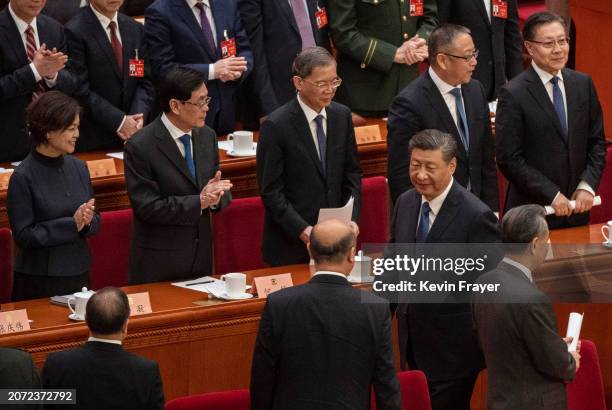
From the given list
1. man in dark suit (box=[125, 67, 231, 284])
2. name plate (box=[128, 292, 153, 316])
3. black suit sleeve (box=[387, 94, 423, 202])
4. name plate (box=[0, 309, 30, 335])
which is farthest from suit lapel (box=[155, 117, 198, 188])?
name plate (box=[0, 309, 30, 335])

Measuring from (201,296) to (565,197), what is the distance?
1.63 metres

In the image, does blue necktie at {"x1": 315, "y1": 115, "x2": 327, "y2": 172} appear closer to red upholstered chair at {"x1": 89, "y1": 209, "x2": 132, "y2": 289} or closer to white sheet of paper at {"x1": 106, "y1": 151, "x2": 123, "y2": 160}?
red upholstered chair at {"x1": 89, "y1": 209, "x2": 132, "y2": 289}

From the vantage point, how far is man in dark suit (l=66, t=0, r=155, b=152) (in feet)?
20.8

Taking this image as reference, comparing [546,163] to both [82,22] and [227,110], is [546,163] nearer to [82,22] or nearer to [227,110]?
[227,110]

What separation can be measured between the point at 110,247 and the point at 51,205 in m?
0.83

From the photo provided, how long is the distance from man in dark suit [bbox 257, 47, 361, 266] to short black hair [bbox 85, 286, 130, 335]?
155 centimetres

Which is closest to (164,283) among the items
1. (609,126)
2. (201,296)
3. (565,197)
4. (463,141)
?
(201,296)

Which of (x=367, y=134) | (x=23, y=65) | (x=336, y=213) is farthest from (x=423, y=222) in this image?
(x=23, y=65)

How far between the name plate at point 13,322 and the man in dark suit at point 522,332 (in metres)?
1.58

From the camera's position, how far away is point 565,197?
5773 mm

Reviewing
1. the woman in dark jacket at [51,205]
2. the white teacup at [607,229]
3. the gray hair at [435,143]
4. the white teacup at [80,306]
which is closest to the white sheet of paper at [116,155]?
the woman in dark jacket at [51,205]

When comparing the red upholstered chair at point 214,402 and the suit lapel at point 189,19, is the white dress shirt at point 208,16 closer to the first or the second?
the suit lapel at point 189,19

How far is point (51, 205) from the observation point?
205 inches

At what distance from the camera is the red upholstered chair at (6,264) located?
Answer: 5.55 meters
